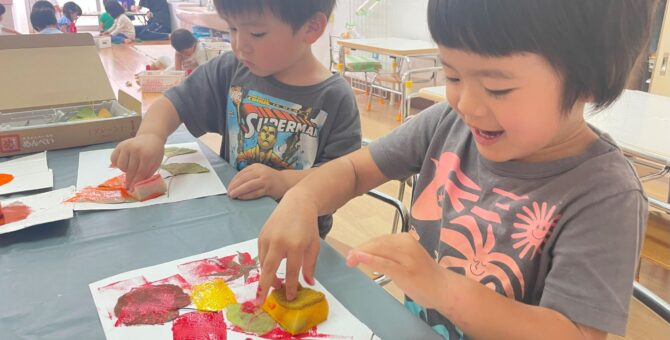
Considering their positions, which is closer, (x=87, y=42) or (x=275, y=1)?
(x=275, y=1)

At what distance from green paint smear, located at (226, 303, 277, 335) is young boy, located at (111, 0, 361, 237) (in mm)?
311

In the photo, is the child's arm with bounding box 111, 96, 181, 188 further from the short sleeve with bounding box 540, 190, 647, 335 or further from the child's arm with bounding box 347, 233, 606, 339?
the short sleeve with bounding box 540, 190, 647, 335

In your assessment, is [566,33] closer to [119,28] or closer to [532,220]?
[532,220]

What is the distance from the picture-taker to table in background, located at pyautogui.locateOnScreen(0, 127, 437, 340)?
0.52m

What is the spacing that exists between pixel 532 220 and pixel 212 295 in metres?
0.37

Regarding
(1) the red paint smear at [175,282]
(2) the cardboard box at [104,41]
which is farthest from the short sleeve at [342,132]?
(2) the cardboard box at [104,41]

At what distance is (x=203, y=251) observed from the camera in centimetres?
66

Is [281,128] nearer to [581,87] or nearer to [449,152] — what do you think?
[449,152]

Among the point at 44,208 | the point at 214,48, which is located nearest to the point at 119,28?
the point at 214,48

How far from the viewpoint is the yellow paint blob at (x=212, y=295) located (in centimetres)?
55

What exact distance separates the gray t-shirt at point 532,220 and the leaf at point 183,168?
373 mm

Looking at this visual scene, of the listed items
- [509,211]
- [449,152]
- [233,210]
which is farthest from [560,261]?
[233,210]

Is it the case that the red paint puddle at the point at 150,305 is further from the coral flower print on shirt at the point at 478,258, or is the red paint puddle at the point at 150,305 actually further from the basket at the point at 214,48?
the basket at the point at 214,48

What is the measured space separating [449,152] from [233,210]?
1.10 ft
